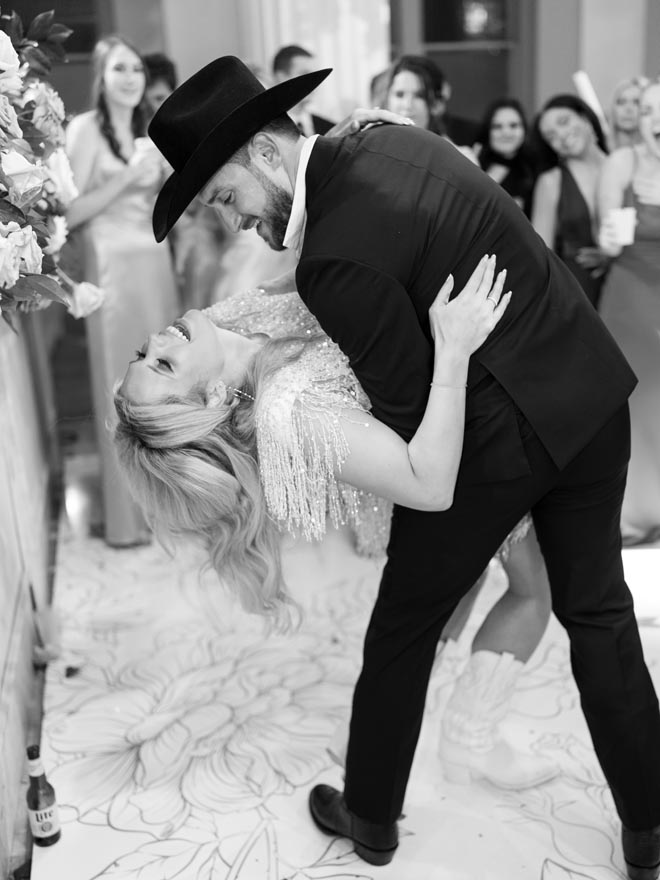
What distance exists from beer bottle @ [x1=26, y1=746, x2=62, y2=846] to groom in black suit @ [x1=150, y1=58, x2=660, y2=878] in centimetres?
64

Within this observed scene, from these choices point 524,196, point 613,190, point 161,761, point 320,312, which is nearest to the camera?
point 320,312

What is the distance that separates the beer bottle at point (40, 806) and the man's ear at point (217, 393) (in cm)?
80

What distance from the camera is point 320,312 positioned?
4.59ft

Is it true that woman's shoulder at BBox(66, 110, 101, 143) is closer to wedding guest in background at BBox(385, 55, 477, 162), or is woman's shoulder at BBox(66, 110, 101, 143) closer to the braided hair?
the braided hair

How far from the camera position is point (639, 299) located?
3244 mm

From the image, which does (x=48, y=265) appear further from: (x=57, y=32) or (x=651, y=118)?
(x=651, y=118)

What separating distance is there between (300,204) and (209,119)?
19 cm

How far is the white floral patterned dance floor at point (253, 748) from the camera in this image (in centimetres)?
185

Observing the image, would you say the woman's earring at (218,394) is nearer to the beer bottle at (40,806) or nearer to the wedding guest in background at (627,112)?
the beer bottle at (40,806)

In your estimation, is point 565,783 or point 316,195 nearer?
point 316,195

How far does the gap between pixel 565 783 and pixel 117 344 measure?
2.13 m

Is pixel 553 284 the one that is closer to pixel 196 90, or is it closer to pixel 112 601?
pixel 196 90

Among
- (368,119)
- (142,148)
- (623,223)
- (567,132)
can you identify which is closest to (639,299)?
(623,223)

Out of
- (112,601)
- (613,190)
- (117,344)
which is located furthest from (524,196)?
(112,601)
